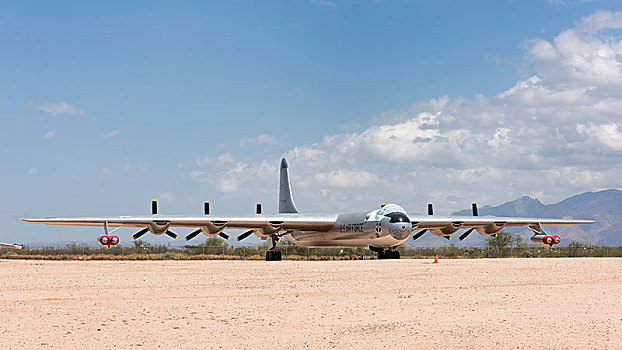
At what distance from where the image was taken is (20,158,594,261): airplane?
148ft

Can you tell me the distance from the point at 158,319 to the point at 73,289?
7791 millimetres

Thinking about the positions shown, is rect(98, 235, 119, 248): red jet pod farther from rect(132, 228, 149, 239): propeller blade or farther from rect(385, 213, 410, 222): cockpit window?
rect(385, 213, 410, 222): cockpit window

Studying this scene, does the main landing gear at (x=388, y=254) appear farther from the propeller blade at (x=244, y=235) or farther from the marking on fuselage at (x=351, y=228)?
the propeller blade at (x=244, y=235)

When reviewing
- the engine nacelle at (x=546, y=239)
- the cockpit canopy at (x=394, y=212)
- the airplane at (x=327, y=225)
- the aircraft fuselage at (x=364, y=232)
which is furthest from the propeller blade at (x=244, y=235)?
the engine nacelle at (x=546, y=239)

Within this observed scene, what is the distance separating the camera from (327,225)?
5203 centimetres

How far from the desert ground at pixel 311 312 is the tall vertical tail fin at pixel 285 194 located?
39988mm

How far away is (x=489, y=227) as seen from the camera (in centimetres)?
5609

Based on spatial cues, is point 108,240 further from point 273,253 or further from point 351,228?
point 351,228

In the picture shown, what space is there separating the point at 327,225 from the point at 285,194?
15033 millimetres

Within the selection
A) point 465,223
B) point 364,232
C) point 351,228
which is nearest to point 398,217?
point 364,232

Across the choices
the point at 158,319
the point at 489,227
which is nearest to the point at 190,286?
the point at 158,319

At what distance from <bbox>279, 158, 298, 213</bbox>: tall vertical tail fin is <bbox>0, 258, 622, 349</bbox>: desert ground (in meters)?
40.0

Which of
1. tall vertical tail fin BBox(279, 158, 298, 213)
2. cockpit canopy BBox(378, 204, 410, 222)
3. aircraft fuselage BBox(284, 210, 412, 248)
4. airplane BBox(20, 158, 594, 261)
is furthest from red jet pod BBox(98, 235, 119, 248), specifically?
tall vertical tail fin BBox(279, 158, 298, 213)

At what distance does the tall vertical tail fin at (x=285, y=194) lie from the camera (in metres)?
65.9
